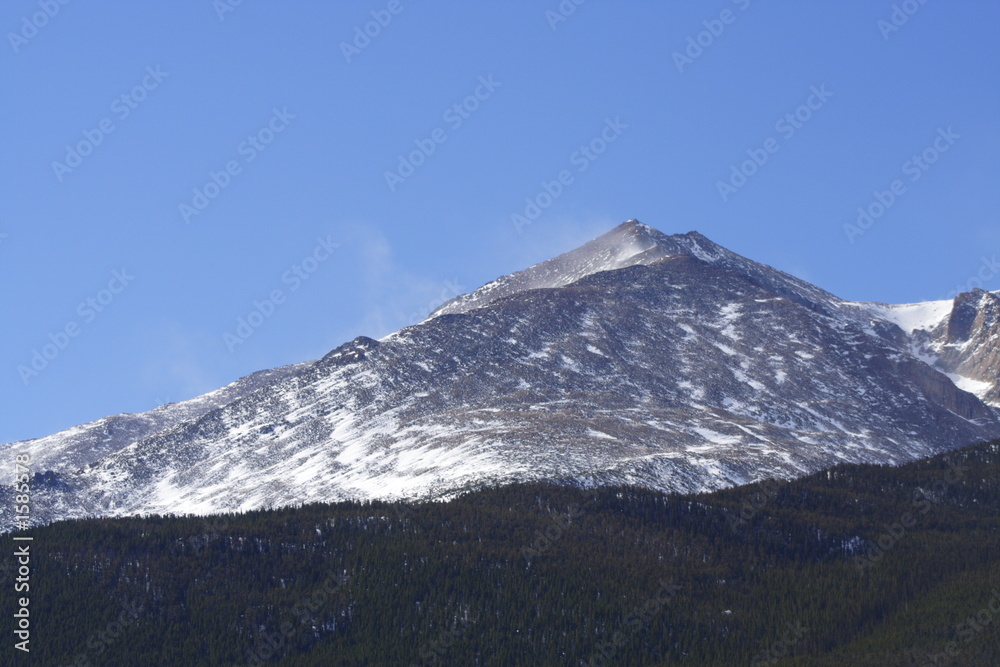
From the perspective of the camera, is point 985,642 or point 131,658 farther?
point 131,658

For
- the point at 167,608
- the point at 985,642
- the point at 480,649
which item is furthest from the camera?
the point at 167,608

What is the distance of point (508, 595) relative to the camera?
590 ft

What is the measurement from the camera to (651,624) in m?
174

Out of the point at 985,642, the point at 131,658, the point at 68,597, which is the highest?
the point at 68,597

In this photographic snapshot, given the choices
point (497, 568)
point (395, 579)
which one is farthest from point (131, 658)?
point (497, 568)

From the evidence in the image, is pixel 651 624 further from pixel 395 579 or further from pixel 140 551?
pixel 140 551

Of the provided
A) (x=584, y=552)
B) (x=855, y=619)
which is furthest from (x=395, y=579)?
(x=855, y=619)

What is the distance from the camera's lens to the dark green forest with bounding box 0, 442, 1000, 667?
16850cm

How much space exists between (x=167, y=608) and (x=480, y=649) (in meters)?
45.2

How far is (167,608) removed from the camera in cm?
18162

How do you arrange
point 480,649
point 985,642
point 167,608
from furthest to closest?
point 167,608 → point 480,649 → point 985,642

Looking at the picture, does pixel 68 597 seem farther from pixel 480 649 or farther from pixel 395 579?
pixel 480 649

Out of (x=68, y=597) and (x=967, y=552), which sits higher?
(x=68, y=597)

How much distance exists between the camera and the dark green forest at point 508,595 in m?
168
